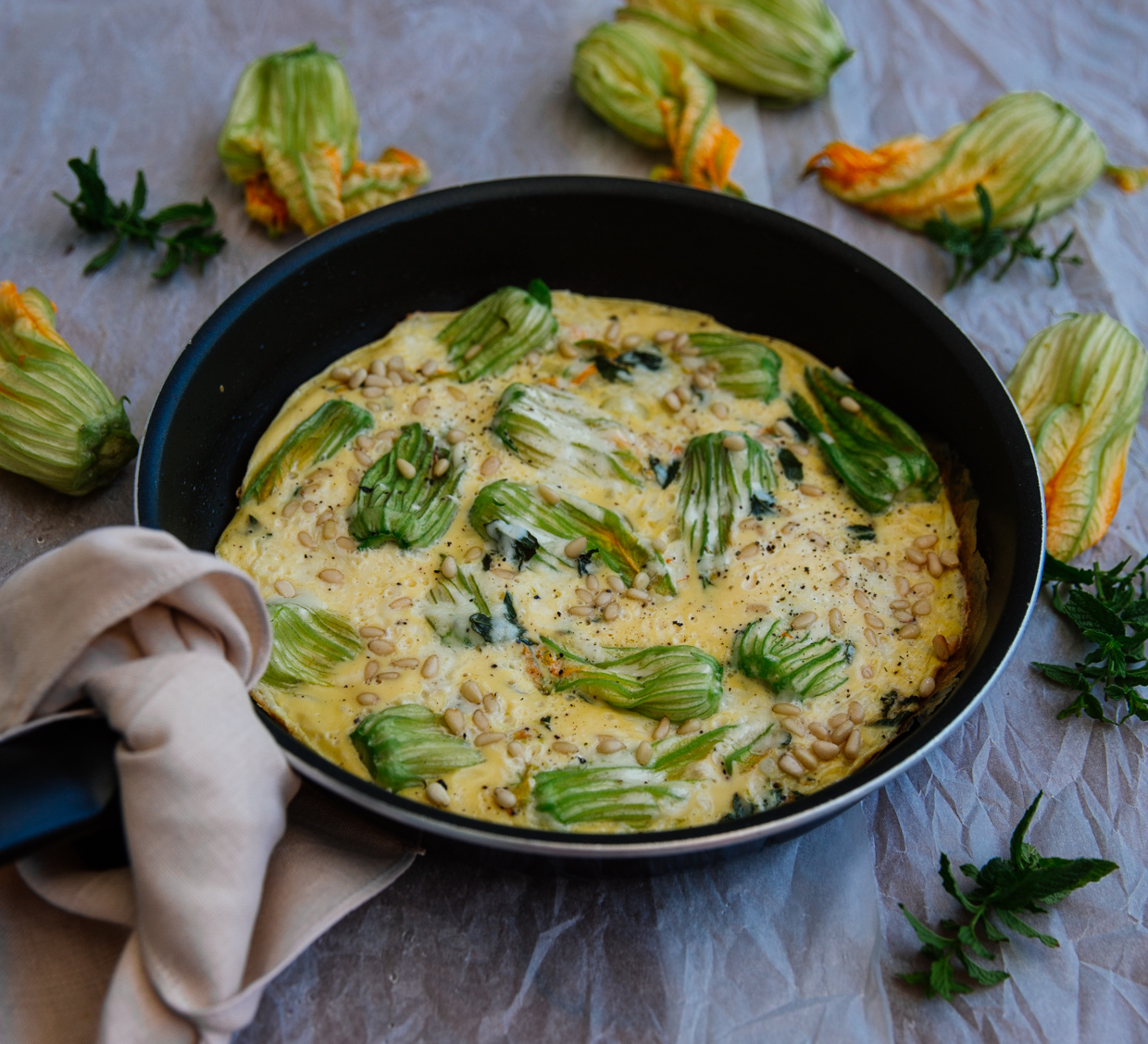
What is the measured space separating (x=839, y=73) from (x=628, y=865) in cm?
315

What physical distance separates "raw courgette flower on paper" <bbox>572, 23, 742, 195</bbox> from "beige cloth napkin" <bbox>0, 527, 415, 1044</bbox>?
2.21m

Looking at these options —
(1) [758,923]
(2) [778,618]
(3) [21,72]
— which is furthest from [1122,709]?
(3) [21,72]

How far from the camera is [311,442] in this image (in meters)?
2.56

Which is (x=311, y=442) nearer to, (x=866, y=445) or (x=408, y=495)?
(x=408, y=495)

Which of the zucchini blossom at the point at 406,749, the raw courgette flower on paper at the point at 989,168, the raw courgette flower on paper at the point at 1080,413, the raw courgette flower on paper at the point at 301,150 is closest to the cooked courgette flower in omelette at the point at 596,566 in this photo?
the zucchini blossom at the point at 406,749

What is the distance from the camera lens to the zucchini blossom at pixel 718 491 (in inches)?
95.1

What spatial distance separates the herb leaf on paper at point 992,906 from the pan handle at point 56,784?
1499 millimetres

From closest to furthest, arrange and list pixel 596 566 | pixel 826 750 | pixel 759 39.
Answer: pixel 826 750
pixel 596 566
pixel 759 39

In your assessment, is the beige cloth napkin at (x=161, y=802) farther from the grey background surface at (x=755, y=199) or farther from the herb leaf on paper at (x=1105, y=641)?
the herb leaf on paper at (x=1105, y=641)

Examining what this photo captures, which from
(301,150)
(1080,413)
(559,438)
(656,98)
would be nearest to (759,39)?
(656,98)

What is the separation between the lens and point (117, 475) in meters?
2.75

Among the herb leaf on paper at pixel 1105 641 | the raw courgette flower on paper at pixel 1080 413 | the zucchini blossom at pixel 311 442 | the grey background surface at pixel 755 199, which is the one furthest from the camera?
the raw courgette flower on paper at pixel 1080 413

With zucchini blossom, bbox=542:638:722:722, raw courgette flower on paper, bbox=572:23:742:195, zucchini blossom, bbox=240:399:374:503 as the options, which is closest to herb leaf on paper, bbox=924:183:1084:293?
raw courgette flower on paper, bbox=572:23:742:195

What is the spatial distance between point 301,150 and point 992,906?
277cm
